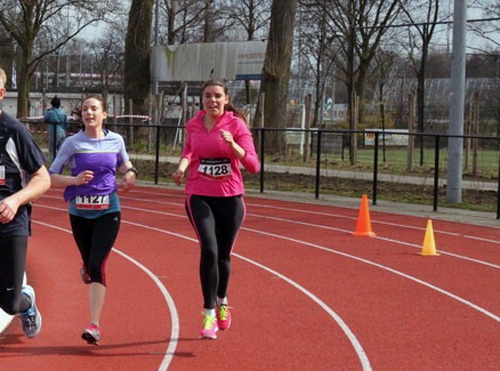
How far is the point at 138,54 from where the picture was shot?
31.9 metres

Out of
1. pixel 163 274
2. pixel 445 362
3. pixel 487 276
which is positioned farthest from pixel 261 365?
pixel 487 276

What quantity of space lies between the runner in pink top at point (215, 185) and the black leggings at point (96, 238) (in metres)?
0.59

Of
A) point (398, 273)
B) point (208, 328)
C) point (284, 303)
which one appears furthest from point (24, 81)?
point (208, 328)

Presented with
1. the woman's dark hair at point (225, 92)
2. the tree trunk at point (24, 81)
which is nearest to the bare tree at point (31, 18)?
the tree trunk at point (24, 81)

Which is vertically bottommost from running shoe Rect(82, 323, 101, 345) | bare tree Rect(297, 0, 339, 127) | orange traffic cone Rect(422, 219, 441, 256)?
running shoe Rect(82, 323, 101, 345)

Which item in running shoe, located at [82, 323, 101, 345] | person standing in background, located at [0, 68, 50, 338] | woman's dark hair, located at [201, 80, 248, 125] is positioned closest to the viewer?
person standing in background, located at [0, 68, 50, 338]

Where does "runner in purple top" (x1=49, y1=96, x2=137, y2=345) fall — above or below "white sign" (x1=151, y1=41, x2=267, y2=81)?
below

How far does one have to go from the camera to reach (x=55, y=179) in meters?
6.15

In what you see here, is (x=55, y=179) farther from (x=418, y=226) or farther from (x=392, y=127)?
(x=392, y=127)

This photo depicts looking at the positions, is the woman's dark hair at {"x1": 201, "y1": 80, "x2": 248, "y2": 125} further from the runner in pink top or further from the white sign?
the white sign

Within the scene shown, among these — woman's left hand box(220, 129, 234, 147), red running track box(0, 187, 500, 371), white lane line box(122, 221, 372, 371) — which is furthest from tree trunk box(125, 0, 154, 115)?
woman's left hand box(220, 129, 234, 147)

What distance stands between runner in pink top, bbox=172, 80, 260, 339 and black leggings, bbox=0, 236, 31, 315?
150cm

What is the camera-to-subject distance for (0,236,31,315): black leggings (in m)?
5.04

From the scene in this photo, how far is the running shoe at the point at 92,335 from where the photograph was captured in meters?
6.02
